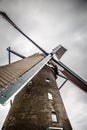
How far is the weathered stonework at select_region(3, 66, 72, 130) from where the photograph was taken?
31.9 ft

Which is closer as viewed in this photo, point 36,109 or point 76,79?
point 36,109

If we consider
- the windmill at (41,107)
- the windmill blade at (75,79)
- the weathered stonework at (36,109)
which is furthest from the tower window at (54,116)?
the windmill blade at (75,79)

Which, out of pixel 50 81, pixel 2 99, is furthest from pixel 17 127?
pixel 2 99

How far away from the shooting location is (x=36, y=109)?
402 inches

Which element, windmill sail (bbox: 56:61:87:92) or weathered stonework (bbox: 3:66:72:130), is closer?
weathered stonework (bbox: 3:66:72:130)

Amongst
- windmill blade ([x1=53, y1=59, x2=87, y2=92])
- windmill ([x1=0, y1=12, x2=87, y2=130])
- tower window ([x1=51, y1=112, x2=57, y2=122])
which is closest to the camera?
windmill ([x1=0, y1=12, x2=87, y2=130])

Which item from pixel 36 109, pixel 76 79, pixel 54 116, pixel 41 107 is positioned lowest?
pixel 54 116

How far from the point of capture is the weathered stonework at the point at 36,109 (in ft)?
31.9

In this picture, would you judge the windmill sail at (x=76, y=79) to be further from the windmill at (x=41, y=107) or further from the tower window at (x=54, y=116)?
the tower window at (x=54, y=116)

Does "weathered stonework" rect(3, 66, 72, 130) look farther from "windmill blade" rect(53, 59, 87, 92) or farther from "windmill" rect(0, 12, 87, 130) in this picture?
"windmill blade" rect(53, 59, 87, 92)

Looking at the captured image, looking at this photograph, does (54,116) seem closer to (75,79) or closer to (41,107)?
(41,107)

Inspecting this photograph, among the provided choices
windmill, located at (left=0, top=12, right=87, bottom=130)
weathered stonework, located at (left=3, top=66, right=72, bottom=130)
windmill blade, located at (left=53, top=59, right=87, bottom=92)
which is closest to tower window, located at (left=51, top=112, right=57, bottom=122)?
windmill, located at (left=0, top=12, right=87, bottom=130)

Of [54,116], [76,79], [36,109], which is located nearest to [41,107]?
[36,109]

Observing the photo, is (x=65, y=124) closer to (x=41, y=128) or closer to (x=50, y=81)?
(x=41, y=128)
